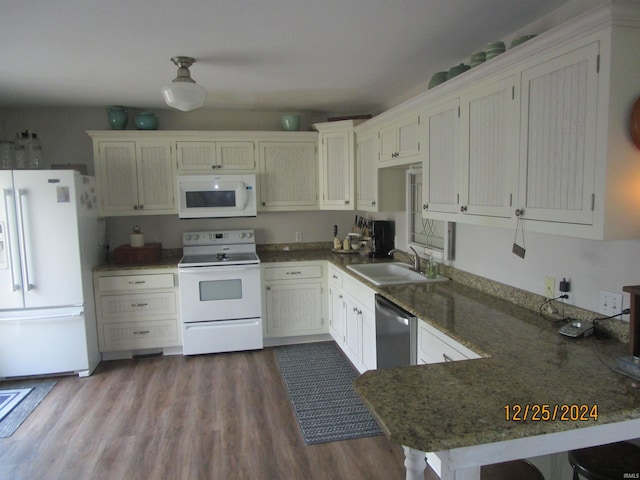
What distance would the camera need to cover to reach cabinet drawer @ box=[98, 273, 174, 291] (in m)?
3.94

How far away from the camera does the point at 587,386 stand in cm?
141

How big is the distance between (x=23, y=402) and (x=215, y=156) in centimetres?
260

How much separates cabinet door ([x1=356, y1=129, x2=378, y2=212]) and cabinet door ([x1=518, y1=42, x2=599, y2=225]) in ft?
6.06

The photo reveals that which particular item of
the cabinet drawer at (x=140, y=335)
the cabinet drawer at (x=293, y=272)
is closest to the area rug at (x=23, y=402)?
the cabinet drawer at (x=140, y=335)

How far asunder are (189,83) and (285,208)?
197 cm

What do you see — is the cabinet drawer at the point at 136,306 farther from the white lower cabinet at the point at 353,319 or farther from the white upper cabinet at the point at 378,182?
the white upper cabinet at the point at 378,182

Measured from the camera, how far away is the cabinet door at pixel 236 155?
4.30m

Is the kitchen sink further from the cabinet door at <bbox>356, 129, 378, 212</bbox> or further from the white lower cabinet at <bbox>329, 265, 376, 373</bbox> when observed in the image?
the cabinet door at <bbox>356, 129, 378, 212</bbox>

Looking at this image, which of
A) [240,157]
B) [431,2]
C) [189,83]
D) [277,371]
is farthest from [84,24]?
[277,371]

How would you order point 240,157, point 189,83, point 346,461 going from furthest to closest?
point 240,157 < point 189,83 < point 346,461

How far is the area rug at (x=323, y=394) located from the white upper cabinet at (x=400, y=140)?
1744 mm

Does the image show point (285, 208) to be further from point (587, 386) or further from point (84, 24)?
point (587, 386)

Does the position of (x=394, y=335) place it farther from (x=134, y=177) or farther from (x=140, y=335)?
(x=134, y=177)

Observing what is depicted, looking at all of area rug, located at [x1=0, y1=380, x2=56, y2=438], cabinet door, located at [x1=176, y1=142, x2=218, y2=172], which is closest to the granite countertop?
area rug, located at [x1=0, y1=380, x2=56, y2=438]
